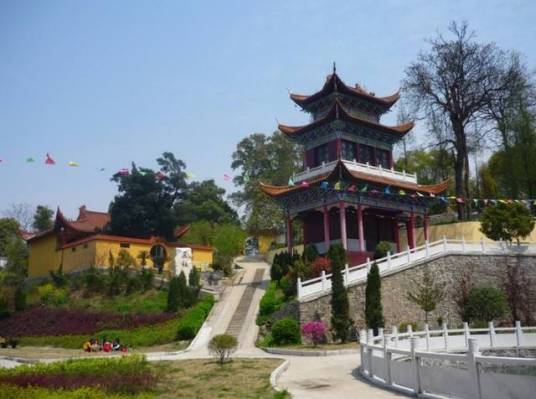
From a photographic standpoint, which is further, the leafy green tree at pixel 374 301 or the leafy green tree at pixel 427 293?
the leafy green tree at pixel 427 293

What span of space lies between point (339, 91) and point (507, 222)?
38.5ft

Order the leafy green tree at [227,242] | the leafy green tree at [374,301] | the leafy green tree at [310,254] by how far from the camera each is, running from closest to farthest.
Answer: the leafy green tree at [374,301] < the leafy green tree at [310,254] < the leafy green tree at [227,242]

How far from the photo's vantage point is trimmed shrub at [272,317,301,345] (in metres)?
20.9

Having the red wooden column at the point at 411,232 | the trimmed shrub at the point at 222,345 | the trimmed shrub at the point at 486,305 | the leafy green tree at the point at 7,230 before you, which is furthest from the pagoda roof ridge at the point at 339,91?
the leafy green tree at the point at 7,230

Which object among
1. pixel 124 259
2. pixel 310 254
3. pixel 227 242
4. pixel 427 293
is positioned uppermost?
pixel 227 242

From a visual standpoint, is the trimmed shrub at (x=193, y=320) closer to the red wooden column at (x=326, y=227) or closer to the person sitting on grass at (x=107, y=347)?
the person sitting on grass at (x=107, y=347)

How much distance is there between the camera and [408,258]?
2539 centimetres

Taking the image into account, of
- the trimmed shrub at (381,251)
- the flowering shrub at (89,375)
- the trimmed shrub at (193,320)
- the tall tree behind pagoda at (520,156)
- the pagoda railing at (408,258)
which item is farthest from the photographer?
the tall tree behind pagoda at (520,156)

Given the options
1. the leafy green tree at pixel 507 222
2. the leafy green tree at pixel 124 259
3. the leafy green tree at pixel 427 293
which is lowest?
the leafy green tree at pixel 427 293

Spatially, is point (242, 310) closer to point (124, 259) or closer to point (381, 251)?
point (381, 251)

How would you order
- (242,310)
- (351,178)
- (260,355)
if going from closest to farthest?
(260,355), (242,310), (351,178)

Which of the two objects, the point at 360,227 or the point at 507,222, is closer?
the point at 507,222

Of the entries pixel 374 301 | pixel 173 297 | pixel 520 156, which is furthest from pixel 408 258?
pixel 520 156

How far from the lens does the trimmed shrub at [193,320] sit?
2284 cm
